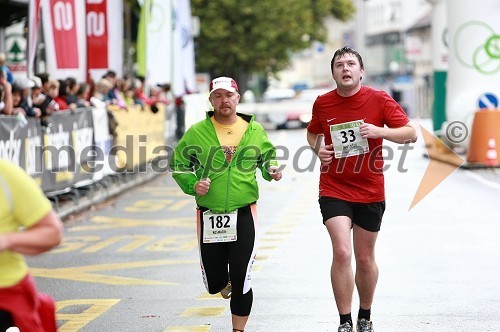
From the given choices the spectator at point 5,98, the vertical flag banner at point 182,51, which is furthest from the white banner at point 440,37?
the spectator at point 5,98

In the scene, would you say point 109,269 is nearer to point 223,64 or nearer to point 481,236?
point 481,236

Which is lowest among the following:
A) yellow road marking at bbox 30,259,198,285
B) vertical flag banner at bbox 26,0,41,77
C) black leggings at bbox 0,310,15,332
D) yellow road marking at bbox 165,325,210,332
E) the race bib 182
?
yellow road marking at bbox 30,259,198,285

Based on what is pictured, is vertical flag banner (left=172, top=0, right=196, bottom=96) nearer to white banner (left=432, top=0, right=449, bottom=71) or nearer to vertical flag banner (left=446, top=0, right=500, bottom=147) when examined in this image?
white banner (left=432, top=0, right=449, bottom=71)

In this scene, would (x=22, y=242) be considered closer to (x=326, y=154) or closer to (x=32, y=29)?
(x=326, y=154)

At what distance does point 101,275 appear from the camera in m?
12.8

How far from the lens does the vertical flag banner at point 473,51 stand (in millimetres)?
28203


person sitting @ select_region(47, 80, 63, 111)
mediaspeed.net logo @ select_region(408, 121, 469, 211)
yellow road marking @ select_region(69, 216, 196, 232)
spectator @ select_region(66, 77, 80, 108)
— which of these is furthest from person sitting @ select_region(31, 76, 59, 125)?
mediaspeed.net logo @ select_region(408, 121, 469, 211)

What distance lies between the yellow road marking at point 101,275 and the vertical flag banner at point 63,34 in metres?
8.60

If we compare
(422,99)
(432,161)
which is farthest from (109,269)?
(422,99)

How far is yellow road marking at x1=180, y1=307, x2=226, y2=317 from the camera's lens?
1009cm

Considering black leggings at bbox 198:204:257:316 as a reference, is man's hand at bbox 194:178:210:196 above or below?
above

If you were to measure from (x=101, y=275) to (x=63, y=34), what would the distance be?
9.73m

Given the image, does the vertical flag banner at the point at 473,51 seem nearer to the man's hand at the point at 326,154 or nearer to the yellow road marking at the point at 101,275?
the yellow road marking at the point at 101,275

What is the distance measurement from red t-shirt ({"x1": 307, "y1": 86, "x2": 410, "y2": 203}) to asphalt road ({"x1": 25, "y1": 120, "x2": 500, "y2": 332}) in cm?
109
